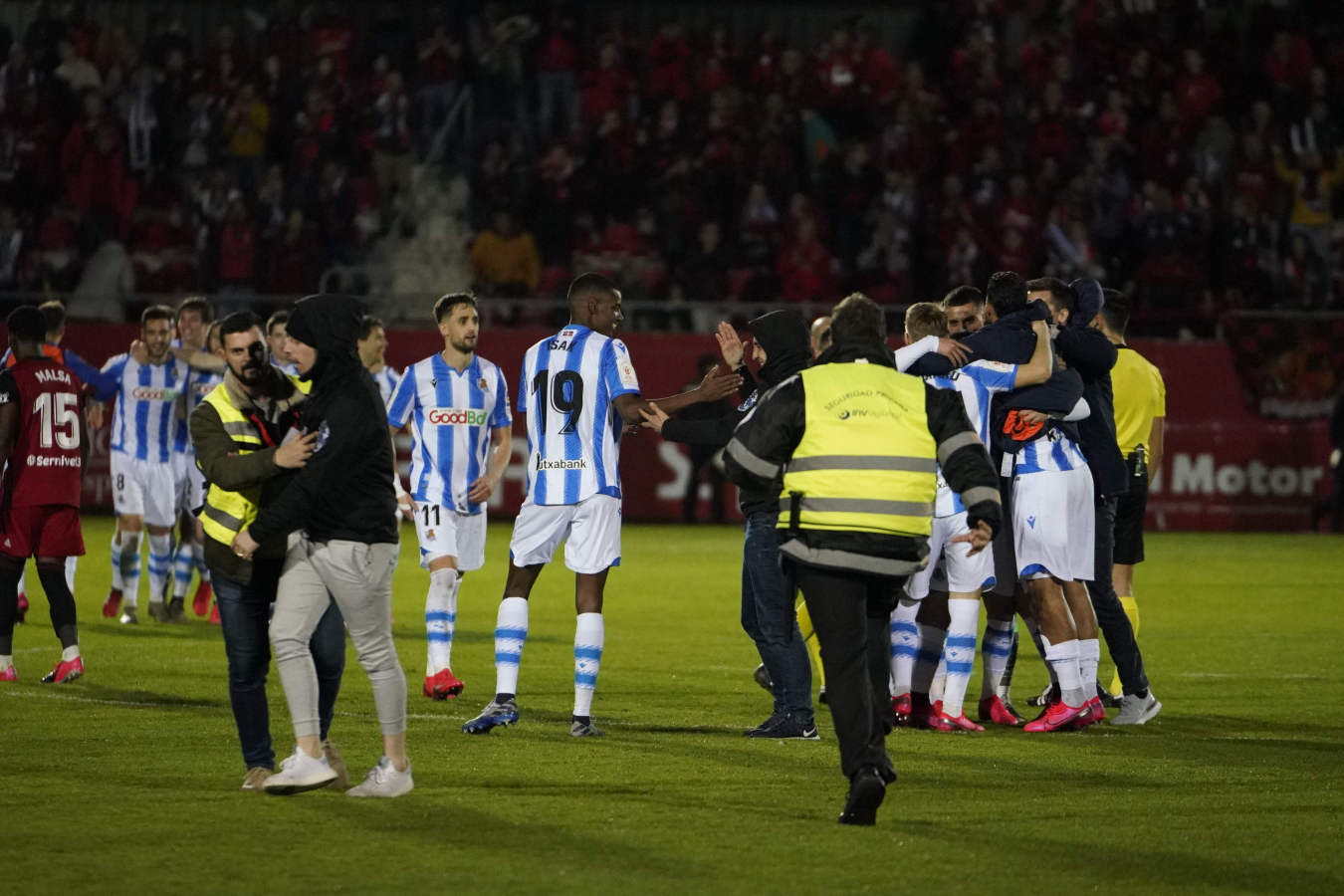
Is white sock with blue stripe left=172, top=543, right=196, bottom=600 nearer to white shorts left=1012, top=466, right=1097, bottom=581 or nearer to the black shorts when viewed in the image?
the black shorts

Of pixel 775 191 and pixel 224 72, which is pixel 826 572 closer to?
pixel 775 191

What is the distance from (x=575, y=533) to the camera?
1025 centimetres

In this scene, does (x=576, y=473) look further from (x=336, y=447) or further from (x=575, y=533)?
(x=336, y=447)

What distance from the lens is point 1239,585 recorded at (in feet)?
63.7

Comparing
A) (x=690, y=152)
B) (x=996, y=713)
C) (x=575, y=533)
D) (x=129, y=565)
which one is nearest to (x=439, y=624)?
(x=575, y=533)

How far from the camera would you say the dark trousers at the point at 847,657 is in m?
7.68

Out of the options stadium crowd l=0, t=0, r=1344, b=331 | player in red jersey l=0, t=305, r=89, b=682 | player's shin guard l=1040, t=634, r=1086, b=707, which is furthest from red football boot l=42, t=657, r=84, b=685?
stadium crowd l=0, t=0, r=1344, b=331

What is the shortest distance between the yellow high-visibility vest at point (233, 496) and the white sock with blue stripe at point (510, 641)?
7.78 feet

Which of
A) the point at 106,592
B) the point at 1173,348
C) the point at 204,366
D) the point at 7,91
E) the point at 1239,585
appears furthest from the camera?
the point at 7,91

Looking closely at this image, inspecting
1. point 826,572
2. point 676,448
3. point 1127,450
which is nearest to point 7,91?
point 676,448

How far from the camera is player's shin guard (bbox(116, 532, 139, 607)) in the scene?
51.8 feet

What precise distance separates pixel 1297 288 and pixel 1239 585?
28.4ft

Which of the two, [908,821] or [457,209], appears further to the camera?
[457,209]

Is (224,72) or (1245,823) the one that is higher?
(224,72)
